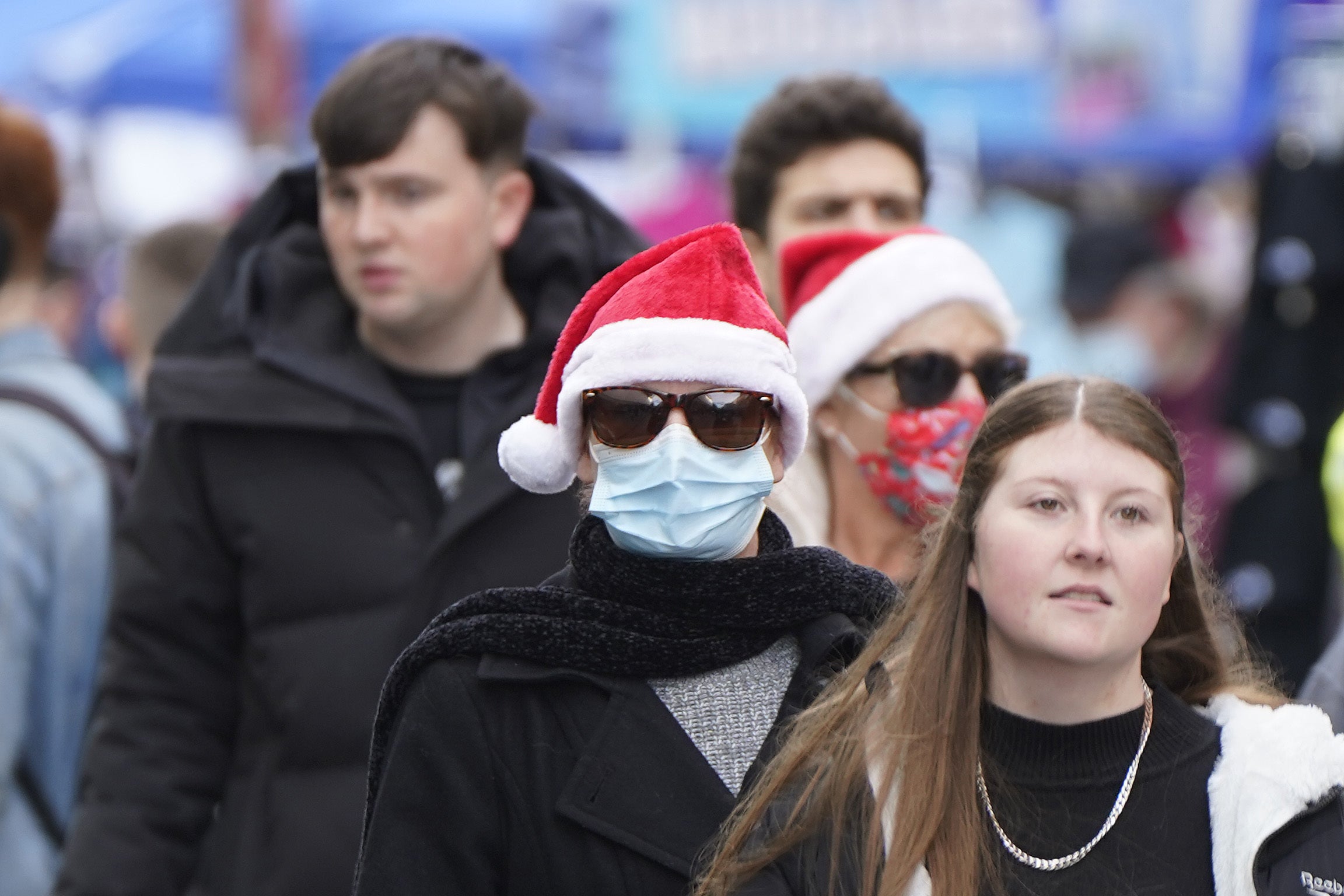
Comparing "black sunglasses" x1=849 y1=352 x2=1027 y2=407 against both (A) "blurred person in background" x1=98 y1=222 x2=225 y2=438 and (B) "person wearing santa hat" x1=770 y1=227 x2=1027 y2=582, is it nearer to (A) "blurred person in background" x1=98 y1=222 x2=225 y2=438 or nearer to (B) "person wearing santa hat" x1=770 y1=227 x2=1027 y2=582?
(B) "person wearing santa hat" x1=770 y1=227 x2=1027 y2=582

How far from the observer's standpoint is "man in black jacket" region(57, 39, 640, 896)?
3.98 metres

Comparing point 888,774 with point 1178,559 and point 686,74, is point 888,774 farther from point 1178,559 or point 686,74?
point 686,74

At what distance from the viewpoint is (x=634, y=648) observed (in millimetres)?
2799

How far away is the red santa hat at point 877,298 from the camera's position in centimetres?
409

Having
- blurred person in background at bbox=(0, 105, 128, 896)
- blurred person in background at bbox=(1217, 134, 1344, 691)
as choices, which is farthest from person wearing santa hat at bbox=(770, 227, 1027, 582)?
blurred person in background at bbox=(1217, 134, 1344, 691)

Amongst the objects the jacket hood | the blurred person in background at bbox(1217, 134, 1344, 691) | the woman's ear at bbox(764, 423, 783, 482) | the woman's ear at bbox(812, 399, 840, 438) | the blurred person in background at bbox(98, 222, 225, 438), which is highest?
the woman's ear at bbox(764, 423, 783, 482)

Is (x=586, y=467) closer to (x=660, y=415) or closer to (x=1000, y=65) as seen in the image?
(x=660, y=415)

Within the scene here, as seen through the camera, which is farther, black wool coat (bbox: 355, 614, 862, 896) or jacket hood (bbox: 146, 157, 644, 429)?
jacket hood (bbox: 146, 157, 644, 429)

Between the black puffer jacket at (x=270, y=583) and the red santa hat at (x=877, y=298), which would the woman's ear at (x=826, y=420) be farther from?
the black puffer jacket at (x=270, y=583)

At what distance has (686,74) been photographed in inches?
378

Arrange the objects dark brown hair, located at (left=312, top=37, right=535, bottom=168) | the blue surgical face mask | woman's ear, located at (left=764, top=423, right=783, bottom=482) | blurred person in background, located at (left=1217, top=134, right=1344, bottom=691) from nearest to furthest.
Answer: the blue surgical face mask, woman's ear, located at (left=764, top=423, right=783, bottom=482), dark brown hair, located at (left=312, top=37, right=535, bottom=168), blurred person in background, located at (left=1217, top=134, right=1344, bottom=691)

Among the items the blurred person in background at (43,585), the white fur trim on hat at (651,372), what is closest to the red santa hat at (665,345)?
the white fur trim on hat at (651,372)

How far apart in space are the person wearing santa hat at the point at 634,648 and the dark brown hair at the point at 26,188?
247 cm

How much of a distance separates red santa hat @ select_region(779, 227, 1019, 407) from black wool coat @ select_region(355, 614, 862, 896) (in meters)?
1.39
